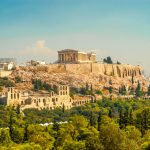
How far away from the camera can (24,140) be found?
38281 mm

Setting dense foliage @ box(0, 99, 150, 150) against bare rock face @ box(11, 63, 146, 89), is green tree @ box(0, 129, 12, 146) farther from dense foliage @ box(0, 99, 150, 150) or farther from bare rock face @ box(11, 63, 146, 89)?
bare rock face @ box(11, 63, 146, 89)

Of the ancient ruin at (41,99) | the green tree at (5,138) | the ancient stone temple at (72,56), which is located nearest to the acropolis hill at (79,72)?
the ancient stone temple at (72,56)

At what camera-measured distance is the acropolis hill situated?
81.5 m

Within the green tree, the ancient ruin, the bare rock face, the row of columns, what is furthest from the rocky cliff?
the green tree

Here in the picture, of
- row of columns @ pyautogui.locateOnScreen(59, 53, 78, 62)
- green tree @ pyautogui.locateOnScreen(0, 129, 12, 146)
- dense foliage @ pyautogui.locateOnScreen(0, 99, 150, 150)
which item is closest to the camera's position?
dense foliage @ pyautogui.locateOnScreen(0, 99, 150, 150)

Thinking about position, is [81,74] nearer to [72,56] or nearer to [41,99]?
[72,56]

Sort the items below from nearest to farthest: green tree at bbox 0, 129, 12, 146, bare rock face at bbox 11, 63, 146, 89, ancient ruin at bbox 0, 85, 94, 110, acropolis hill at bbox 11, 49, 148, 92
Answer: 1. green tree at bbox 0, 129, 12, 146
2. ancient ruin at bbox 0, 85, 94, 110
3. bare rock face at bbox 11, 63, 146, 89
4. acropolis hill at bbox 11, 49, 148, 92

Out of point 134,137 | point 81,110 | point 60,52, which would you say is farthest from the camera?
point 60,52

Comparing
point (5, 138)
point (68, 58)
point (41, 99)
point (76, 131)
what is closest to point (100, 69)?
point (68, 58)

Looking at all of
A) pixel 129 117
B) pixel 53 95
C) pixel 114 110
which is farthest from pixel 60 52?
pixel 129 117

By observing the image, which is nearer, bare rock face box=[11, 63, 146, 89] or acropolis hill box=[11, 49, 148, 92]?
bare rock face box=[11, 63, 146, 89]

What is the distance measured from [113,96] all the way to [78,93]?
5708 millimetres

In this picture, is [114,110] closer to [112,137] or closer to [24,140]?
[24,140]

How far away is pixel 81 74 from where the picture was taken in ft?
292
